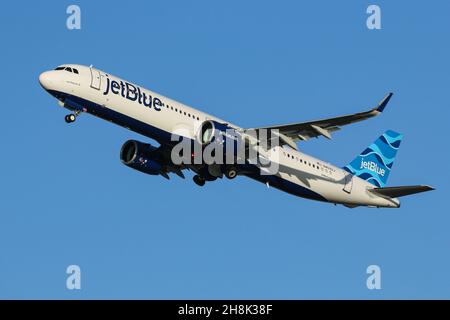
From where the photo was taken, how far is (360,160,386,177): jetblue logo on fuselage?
2586 inches

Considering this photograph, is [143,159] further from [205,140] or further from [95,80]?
[95,80]

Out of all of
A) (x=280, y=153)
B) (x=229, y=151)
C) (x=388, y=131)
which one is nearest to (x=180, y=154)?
(x=229, y=151)

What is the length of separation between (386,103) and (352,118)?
2553 millimetres

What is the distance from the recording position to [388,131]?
68.8 m

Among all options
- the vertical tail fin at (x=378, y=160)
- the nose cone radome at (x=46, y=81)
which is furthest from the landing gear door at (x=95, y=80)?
the vertical tail fin at (x=378, y=160)

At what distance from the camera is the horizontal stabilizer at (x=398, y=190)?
57287 millimetres

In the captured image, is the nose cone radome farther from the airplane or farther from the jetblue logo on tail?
the jetblue logo on tail

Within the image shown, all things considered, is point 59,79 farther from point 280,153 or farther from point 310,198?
point 310,198

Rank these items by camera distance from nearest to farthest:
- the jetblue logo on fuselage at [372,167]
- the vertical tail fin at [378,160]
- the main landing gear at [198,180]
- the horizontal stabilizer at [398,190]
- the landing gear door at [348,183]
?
the horizontal stabilizer at [398,190]
the main landing gear at [198,180]
the landing gear door at [348,183]
the vertical tail fin at [378,160]
the jetblue logo on fuselage at [372,167]

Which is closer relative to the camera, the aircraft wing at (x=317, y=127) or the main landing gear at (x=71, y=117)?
the aircraft wing at (x=317, y=127)

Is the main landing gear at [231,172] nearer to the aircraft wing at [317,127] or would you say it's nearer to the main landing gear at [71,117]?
the aircraft wing at [317,127]

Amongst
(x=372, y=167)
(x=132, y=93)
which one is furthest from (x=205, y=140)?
(x=372, y=167)

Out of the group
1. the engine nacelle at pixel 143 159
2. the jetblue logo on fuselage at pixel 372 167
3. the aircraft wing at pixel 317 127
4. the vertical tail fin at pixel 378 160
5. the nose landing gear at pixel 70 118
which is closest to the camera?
the aircraft wing at pixel 317 127

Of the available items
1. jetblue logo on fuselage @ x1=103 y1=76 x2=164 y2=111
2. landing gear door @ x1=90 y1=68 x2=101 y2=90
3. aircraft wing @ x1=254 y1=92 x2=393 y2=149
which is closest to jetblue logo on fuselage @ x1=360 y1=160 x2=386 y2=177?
aircraft wing @ x1=254 y1=92 x2=393 y2=149
